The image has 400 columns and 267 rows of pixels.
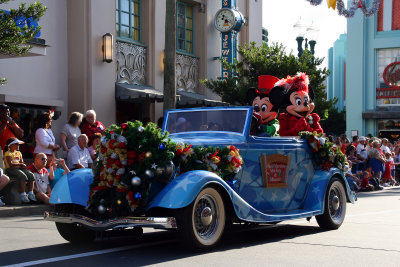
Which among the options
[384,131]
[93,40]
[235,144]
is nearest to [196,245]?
[235,144]

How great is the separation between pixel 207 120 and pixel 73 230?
7.17 feet

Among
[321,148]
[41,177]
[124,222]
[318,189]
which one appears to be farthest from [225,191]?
[41,177]

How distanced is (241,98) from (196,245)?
595 inches

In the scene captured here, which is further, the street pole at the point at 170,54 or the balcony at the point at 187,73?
the balcony at the point at 187,73

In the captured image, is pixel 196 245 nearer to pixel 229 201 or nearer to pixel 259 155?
pixel 229 201

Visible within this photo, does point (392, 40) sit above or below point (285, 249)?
above

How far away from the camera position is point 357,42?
4306 centimetres

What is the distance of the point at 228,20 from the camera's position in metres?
24.5

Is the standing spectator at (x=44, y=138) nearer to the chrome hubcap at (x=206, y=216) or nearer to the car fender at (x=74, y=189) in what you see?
the car fender at (x=74, y=189)

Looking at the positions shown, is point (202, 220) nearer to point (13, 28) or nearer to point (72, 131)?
point (13, 28)

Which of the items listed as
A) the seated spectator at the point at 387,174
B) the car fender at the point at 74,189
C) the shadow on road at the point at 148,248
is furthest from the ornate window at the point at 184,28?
the car fender at the point at 74,189

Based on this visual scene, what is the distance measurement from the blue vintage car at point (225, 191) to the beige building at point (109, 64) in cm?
814

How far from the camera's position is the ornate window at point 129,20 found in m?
21.1

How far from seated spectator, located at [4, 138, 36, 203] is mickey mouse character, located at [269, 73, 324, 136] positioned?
4833mm
